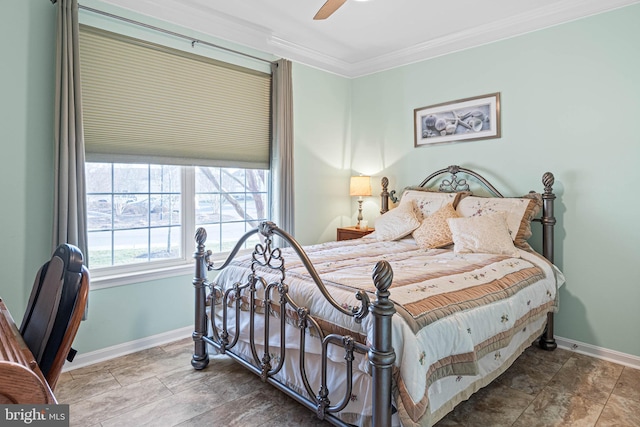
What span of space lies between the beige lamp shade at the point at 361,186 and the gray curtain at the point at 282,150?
834mm

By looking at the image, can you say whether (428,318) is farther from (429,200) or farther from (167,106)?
(167,106)

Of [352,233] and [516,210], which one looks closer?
[516,210]

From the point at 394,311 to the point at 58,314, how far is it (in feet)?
3.57

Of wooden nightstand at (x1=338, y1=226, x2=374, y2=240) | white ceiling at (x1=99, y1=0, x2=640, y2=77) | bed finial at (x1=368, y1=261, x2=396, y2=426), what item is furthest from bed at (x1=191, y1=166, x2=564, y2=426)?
white ceiling at (x1=99, y1=0, x2=640, y2=77)

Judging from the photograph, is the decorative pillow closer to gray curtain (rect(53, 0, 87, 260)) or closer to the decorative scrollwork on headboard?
the decorative scrollwork on headboard

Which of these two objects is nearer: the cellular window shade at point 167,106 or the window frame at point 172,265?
the cellular window shade at point 167,106

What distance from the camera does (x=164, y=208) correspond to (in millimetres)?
3244

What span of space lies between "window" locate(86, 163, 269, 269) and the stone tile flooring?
86 cm

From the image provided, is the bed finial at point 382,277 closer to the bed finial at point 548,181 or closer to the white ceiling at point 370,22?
the bed finial at point 548,181

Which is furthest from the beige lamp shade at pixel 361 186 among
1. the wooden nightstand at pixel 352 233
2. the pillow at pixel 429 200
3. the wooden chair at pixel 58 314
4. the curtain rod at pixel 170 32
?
the wooden chair at pixel 58 314

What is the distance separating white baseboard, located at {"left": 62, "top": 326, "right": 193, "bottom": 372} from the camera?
2.67m

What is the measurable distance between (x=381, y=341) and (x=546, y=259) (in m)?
2.15

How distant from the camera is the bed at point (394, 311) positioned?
4.90 ft

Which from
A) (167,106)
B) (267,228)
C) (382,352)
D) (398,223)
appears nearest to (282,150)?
(167,106)
